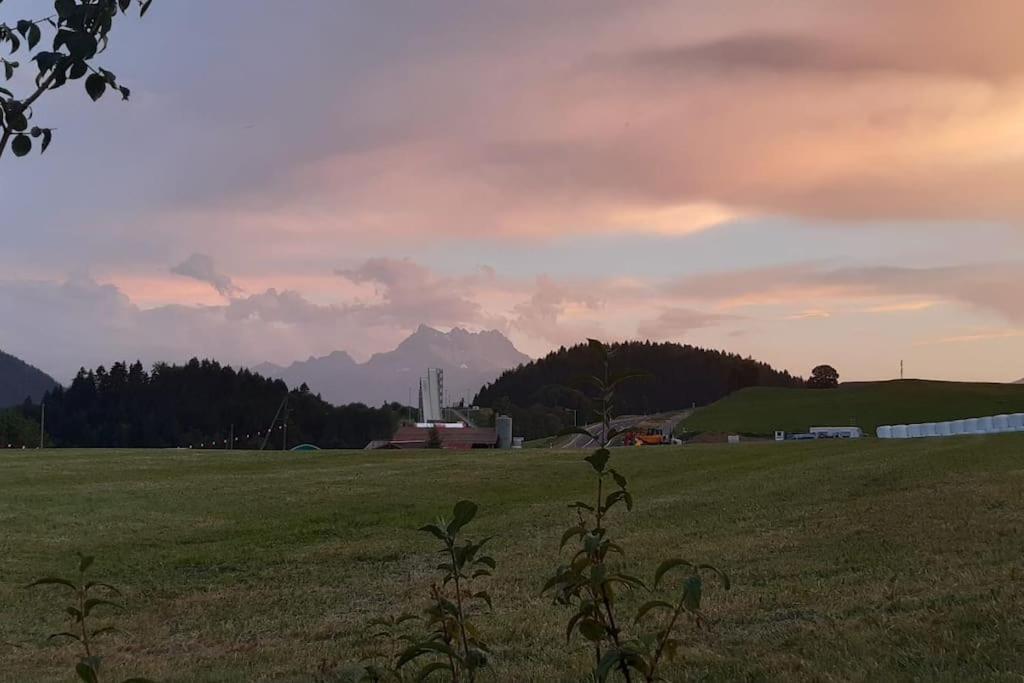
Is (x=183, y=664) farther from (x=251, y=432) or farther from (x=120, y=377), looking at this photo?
(x=120, y=377)

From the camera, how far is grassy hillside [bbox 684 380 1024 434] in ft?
327

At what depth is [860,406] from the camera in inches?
4365

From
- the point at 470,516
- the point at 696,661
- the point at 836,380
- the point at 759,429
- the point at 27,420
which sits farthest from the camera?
the point at 836,380

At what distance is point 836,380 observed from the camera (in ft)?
483

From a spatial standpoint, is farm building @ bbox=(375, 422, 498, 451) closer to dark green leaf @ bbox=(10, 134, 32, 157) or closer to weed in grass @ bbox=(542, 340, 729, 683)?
weed in grass @ bbox=(542, 340, 729, 683)

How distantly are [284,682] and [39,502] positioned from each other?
18.5 metres

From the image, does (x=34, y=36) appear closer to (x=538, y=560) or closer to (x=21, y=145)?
(x=21, y=145)

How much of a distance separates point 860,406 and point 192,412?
8351 centimetres

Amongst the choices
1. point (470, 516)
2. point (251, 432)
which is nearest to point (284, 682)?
point (470, 516)

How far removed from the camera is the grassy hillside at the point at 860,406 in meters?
99.8

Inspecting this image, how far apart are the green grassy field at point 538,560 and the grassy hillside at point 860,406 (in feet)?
251

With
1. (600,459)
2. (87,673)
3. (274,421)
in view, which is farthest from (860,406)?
(87,673)

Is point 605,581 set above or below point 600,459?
below

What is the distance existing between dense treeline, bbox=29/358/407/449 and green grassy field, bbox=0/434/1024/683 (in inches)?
3919
